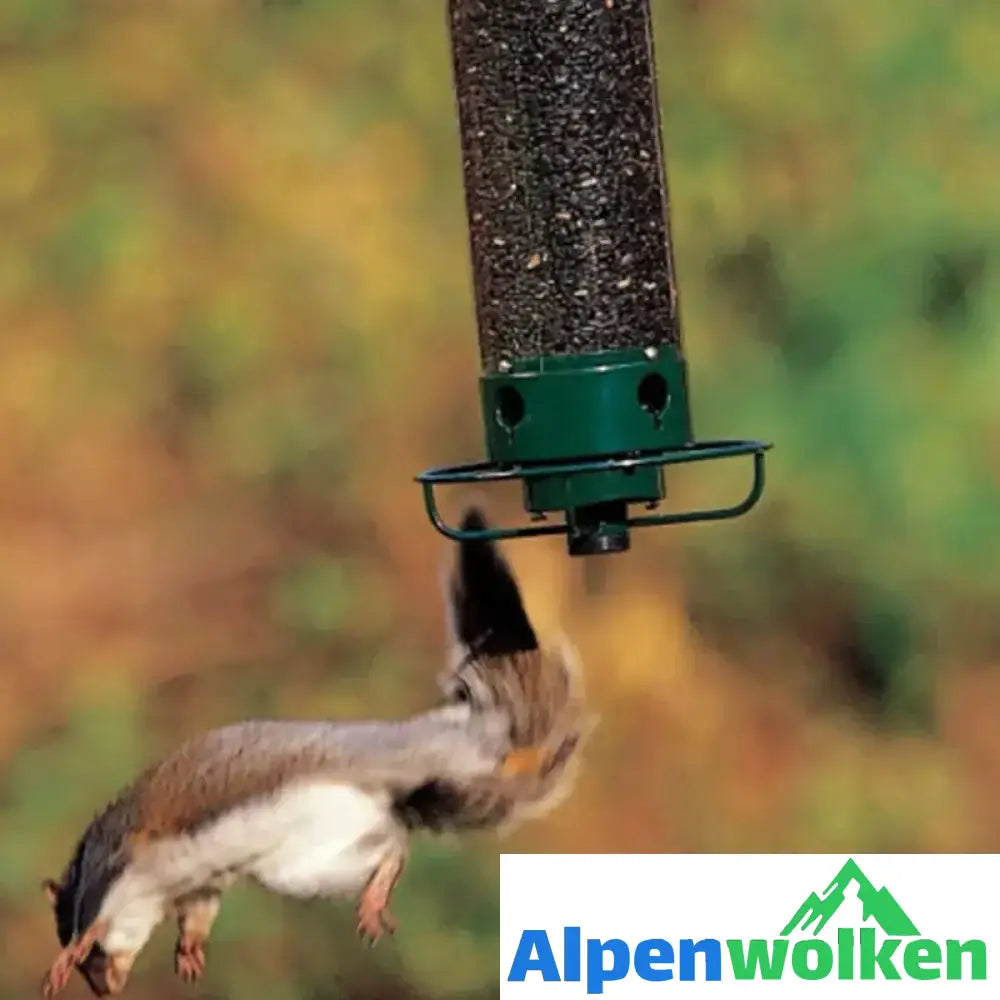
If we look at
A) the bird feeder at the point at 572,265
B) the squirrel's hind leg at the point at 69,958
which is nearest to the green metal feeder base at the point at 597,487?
the bird feeder at the point at 572,265

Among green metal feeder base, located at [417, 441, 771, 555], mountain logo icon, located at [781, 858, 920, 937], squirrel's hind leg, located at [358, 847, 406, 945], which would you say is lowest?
mountain logo icon, located at [781, 858, 920, 937]

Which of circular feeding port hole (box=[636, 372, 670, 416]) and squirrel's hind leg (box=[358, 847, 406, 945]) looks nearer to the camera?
circular feeding port hole (box=[636, 372, 670, 416])

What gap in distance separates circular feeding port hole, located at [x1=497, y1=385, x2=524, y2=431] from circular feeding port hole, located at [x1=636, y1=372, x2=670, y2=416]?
0.07 metres

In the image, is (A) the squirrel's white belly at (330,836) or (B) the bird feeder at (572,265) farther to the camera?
(A) the squirrel's white belly at (330,836)

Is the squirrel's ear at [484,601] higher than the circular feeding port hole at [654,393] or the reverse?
the reverse

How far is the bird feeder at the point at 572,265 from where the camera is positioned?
0.97m

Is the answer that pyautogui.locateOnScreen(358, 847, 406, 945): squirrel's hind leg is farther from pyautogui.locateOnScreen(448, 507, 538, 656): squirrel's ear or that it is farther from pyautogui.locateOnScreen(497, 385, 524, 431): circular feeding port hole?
pyautogui.locateOnScreen(497, 385, 524, 431): circular feeding port hole

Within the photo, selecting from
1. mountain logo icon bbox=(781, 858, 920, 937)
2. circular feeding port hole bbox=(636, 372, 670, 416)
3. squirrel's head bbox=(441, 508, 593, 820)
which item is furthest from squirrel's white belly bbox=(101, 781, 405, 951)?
circular feeding port hole bbox=(636, 372, 670, 416)

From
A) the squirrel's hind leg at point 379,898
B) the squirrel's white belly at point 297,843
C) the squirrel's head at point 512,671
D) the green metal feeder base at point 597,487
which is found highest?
the green metal feeder base at point 597,487

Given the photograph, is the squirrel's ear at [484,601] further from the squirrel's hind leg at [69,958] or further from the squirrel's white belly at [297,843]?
the squirrel's hind leg at [69,958]

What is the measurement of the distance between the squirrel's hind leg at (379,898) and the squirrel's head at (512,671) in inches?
4.1

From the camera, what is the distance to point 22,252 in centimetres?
127

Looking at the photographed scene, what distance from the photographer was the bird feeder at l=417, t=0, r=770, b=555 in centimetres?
97

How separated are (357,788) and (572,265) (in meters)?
0.44
